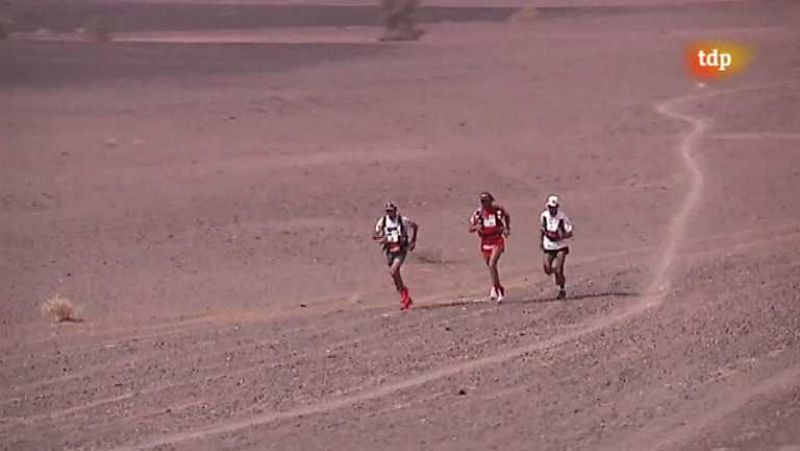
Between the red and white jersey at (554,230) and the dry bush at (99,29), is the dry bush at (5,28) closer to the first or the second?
the dry bush at (99,29)

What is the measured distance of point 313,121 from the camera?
46.3m

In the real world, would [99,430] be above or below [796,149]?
below

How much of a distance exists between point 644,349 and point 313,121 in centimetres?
2908

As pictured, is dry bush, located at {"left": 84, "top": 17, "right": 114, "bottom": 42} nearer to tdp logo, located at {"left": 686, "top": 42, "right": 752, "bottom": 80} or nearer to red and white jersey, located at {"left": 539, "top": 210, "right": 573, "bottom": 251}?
tdp logo, located at {"left": 686, "top": 42, "right": 752, "bottom": 80}

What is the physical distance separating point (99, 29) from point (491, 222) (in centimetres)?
4604

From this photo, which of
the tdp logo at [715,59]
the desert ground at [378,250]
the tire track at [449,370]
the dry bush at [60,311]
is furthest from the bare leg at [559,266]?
the tdp logo at [715,59]

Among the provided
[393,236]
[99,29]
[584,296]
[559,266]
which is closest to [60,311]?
[393,236]

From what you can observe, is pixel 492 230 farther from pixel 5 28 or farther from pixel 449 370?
pixel 5 28

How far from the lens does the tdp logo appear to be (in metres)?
57.7

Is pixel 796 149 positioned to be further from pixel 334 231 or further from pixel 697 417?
pixel 697 417

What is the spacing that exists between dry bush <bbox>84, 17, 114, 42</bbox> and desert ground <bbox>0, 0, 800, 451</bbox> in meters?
0.61

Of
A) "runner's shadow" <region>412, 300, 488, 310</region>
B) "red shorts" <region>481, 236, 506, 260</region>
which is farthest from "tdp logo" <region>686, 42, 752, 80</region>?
"red shorts" <region>481, 236, 506, 260</region>

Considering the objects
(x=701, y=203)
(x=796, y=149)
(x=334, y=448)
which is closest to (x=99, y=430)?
(x=334, y=448)

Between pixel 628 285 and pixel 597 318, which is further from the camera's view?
pixel 628 285
